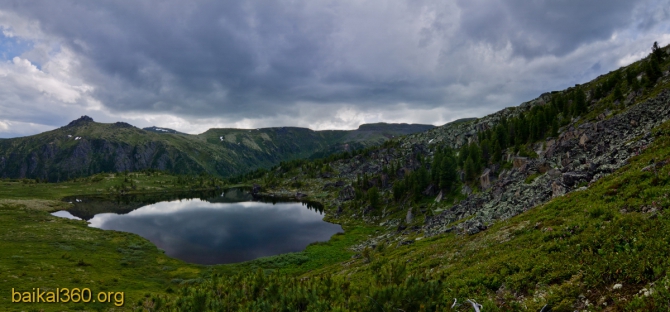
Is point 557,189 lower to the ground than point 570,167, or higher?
lower

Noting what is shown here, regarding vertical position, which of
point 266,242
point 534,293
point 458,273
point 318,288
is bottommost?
point 266,242

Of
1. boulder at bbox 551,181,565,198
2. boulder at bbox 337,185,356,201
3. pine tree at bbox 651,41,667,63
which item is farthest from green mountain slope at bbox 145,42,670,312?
boulder at bbox 337,185,356,201

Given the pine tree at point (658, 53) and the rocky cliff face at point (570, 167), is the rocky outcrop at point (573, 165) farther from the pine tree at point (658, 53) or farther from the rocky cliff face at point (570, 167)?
the pine tree at point (658, 53)

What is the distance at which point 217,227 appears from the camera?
4587 inches

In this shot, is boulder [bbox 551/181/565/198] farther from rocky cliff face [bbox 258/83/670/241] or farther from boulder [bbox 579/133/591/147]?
boulder [bbox 579/133/591/147]

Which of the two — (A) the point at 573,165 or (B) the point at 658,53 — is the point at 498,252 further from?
(B) the point at 658,53

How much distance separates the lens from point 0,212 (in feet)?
344

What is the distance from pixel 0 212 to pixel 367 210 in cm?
14056

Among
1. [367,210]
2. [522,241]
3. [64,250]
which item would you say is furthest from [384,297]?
[367,210]

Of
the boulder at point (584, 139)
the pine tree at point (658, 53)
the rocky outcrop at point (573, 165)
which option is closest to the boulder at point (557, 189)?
the rocky outcrop at point (573, 165)

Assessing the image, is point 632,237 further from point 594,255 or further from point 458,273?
point 458,273

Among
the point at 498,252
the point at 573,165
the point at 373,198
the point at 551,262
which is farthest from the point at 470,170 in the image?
the point at 551,262

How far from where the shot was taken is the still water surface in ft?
282

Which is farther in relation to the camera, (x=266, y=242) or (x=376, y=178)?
(x=376, y=178)
